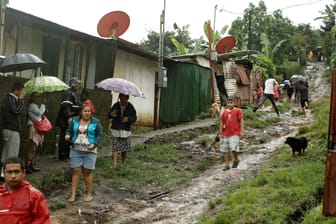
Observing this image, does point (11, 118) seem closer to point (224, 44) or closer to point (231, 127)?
point (231, 127)

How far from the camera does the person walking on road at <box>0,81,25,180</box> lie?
310 inches

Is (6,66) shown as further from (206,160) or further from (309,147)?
(309,147)

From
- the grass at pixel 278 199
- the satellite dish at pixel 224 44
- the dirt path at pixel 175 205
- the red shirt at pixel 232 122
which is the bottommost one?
the dirt path at pixel 175 205

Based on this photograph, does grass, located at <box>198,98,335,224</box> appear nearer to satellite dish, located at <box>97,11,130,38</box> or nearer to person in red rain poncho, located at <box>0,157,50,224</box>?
person in red rain poncho, located at <box>0,157,50,224</box>

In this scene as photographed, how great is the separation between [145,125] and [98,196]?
8572 millimetres

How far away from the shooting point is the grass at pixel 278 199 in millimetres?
6168

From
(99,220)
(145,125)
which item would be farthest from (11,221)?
(145,125)

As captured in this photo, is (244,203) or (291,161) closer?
(244,203)

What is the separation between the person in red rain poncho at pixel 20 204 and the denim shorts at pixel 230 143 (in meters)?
5.94

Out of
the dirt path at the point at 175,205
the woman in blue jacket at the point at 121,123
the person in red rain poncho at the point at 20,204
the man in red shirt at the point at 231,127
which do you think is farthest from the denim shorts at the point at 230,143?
the person in red rain poncho at the point at 20,204

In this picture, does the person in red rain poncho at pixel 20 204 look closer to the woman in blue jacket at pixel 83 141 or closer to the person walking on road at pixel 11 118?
the woman in blue jacket at pixel 83 141

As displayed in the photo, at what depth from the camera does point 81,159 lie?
7434 mm

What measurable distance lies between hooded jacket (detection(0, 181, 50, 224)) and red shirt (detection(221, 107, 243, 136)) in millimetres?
5954

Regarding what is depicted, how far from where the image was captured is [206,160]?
11289mm
